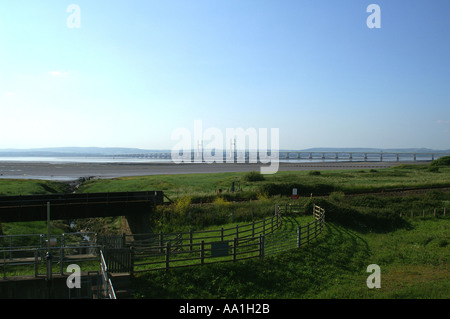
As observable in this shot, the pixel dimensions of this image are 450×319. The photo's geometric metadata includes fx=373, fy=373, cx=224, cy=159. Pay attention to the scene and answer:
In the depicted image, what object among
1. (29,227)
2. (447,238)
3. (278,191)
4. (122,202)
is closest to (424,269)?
(447,238)

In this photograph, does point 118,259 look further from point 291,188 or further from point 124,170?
point 124,170

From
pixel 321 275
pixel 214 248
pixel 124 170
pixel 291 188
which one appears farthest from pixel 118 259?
pixel 124 170

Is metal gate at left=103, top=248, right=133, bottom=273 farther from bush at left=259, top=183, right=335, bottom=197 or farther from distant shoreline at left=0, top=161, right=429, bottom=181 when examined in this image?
distant shoreline at left=0, top=161, right=429, bottom=181

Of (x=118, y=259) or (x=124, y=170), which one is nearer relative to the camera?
(x=118, y=259)

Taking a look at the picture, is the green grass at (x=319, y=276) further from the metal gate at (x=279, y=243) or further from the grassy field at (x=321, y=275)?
the metal gate at (x=279, y=243)

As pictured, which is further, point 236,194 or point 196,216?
point 236,194

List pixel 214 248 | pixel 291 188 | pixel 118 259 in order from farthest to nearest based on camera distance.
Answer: pixel 291 188 → pixel 214 248 → pixel 118 259

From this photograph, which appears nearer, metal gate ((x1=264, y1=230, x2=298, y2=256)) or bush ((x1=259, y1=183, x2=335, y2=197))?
metal gate ((x1=264, y1=230, x2=298, y2=256))

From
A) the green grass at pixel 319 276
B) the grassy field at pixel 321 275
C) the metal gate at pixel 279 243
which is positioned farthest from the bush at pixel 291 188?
the green grass at pixel 319 276

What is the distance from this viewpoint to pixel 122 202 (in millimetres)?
31766

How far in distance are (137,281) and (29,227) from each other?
20.9 meters

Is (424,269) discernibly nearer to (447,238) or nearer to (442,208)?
(447,238)

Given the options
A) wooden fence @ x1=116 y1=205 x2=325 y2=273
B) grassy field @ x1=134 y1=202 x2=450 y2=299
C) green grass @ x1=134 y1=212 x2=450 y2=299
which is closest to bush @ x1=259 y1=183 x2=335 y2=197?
wooden fence @ x1=116 y1=205 x2=325 y2=273
